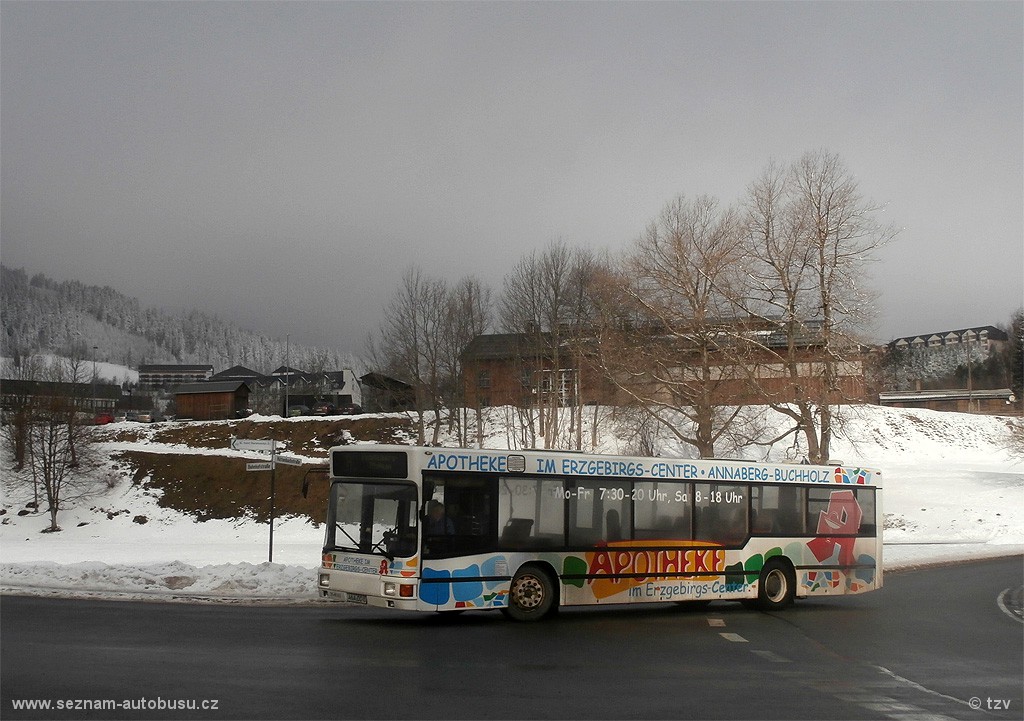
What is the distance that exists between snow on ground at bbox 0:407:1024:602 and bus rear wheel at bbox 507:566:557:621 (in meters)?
4.71

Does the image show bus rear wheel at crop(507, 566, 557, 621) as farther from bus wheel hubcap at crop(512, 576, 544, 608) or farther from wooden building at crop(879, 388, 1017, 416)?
wooden building at crop(879, 388, 1017, 416)

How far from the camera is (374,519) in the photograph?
15.0m

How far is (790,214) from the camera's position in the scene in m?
40.6

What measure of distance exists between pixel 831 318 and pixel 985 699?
31.5 m

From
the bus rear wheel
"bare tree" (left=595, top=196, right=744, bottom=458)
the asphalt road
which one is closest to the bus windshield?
the asphalt road

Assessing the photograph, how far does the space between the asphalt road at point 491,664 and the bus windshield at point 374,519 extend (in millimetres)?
1219

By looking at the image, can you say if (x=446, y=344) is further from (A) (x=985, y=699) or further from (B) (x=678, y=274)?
(A) (x=985, y=699)

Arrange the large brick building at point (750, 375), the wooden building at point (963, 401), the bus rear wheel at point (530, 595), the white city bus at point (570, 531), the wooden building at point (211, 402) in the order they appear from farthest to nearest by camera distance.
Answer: the wooden building at point (963, 401), the wooden building at point (211, 402), the large brick building at point (750, 375), the bus rear wheel at point (530, 595), the white city bus at point (570, 531)

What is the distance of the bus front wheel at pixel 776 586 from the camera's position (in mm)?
18656

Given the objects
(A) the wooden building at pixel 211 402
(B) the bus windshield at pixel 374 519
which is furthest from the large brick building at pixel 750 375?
(A) the wooden building at pixel 211 402

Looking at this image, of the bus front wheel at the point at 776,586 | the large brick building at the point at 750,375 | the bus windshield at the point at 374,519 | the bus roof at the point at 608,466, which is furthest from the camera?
the large brick building at the point at 750,375

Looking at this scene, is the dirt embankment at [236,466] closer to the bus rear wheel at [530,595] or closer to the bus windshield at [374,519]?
the bus windshield at [374,519]

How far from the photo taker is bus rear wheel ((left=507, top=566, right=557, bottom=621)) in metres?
15.4

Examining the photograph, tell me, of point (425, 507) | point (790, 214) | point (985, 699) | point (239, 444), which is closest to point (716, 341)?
point (790, 214)
